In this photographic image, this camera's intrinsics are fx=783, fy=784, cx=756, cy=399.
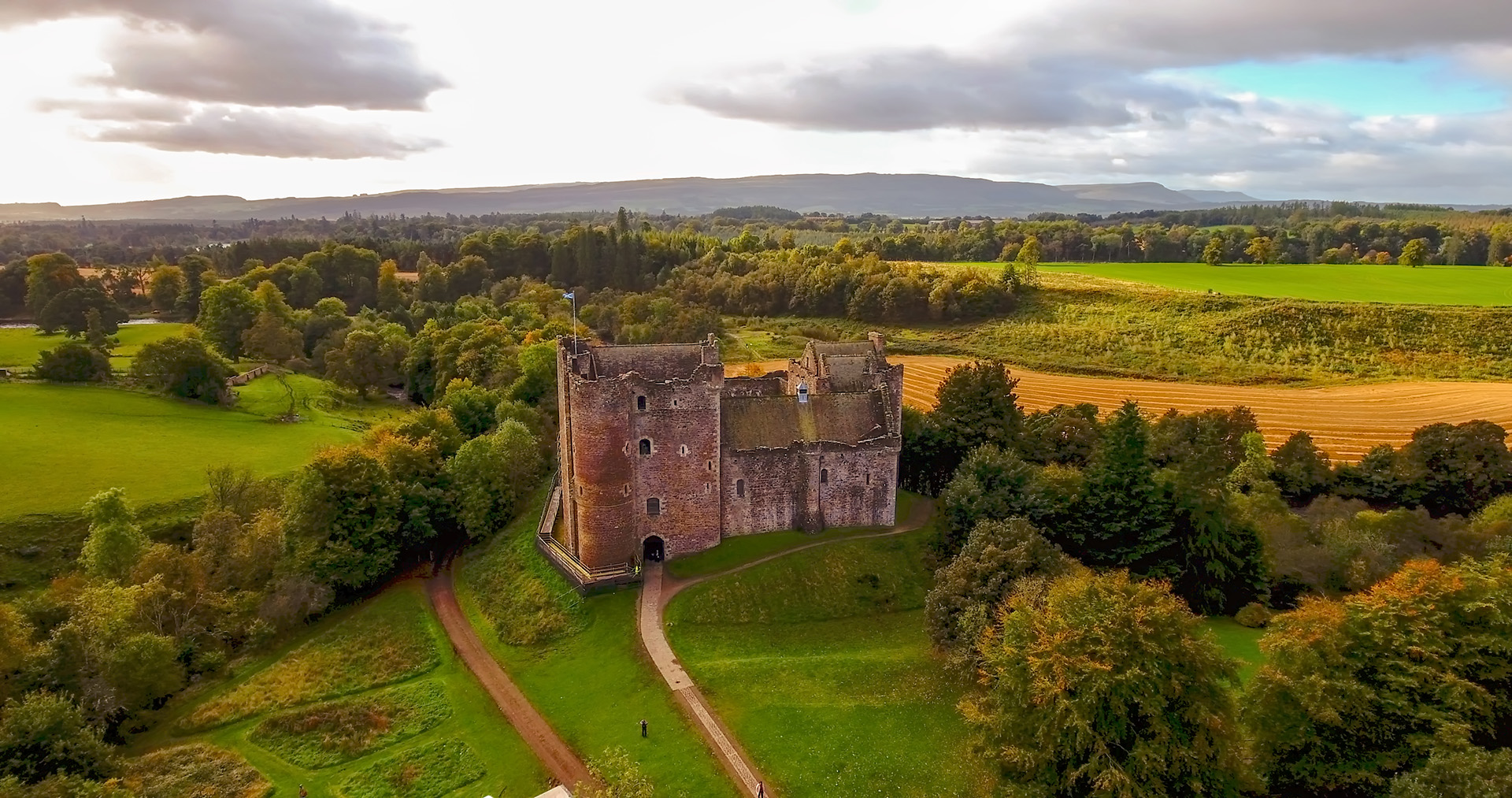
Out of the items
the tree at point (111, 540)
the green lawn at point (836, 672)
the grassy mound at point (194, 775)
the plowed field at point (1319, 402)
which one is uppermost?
the plowed field at point (1319, 402)

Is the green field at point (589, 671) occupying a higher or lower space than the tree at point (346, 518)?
lower

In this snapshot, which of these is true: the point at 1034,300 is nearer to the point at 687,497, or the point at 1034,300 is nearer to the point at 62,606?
the point at 687,497

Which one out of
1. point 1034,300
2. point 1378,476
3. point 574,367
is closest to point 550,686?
point 574,367

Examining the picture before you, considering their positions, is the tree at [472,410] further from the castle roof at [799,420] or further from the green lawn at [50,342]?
the green lawn at [50,342]

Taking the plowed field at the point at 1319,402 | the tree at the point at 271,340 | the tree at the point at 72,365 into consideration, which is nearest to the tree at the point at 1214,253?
the plowed field at the point at 1319,402

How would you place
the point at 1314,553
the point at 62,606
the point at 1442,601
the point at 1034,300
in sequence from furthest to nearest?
1. the point at 1034,300
2. the point at 1314,553
3. the point at 62,606
4. the point at 1442,601

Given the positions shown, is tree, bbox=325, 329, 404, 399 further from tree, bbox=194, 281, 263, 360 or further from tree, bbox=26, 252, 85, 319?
tree, bbox=26, 252, 85, 319
